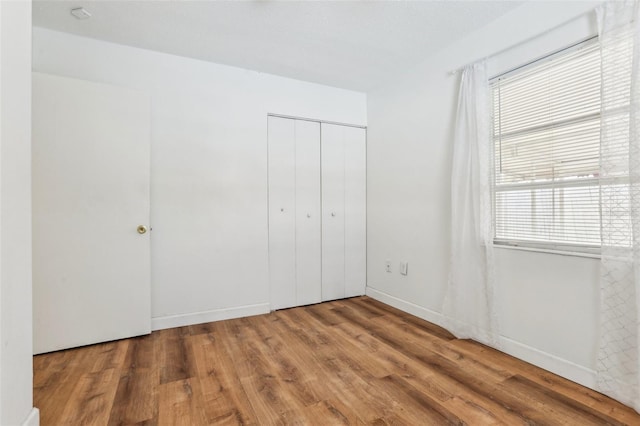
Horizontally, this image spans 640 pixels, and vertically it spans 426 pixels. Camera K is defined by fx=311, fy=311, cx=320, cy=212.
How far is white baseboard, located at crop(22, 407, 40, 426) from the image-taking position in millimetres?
1355

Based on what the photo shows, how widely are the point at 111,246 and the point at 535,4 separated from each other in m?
3.50

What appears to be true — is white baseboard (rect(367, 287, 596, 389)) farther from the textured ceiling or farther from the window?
the textured ceiling

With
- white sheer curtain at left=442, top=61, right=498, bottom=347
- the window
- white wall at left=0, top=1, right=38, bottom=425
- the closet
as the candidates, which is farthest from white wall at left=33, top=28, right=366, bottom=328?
the window

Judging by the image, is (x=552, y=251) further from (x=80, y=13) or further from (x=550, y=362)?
(x=80, y=13)

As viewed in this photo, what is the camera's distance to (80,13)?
85.8 inches

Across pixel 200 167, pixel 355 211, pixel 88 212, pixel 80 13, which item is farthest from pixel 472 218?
pixel 80 13

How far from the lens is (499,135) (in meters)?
2.33

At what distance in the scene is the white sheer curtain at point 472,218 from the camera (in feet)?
7.59

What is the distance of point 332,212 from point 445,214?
1268 mm

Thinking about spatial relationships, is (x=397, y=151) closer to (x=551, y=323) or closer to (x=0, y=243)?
(x=551, y=323)

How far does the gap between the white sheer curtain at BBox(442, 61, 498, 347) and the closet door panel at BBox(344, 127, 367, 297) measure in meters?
1.29

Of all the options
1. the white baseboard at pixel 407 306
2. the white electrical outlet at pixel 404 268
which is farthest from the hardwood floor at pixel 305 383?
the white electrical outlet at pixel 404 268

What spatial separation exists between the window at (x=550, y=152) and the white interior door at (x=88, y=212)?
281cm

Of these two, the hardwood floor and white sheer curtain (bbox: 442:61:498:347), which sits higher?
white sheer curtain (bbox: 442:61:498:347)
